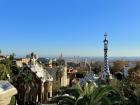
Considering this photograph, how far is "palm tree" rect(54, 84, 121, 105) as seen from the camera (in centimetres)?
1253

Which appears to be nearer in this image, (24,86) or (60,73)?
(24,86)

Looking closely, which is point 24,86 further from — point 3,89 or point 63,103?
point 3,89

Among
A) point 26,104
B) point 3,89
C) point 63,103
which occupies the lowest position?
point 26,104

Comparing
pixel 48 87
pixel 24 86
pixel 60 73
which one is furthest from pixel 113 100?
pixel 60 73

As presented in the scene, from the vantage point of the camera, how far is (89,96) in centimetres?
1280

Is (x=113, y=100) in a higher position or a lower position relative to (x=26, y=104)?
higher

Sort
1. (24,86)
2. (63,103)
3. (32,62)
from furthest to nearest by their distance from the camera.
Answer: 1. (32,62)
2. (24,86)
3. (63,103)

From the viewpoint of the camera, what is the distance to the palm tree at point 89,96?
41.1 ft

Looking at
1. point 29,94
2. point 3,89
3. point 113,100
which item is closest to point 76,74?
point 29,94

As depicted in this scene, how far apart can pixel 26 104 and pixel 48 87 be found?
Result: 1094cm

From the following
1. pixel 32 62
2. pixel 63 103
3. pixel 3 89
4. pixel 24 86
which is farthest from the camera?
pixel 32 62

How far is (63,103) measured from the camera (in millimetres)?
13539

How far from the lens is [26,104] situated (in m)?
45.4

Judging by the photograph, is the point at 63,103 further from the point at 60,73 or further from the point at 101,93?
the point at 60,73
